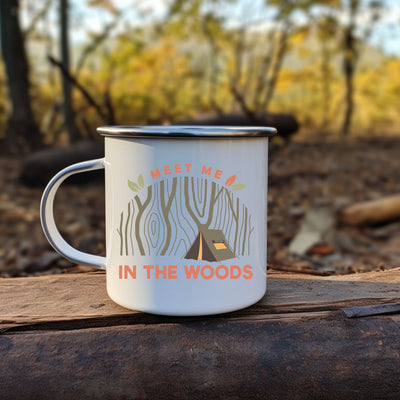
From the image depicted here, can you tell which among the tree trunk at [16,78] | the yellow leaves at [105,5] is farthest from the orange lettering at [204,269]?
the yellow leaves at [105,5]

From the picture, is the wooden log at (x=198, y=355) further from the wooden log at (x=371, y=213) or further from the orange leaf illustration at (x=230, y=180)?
the wooden log at (x=371, y=213)

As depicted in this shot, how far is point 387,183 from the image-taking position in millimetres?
5441

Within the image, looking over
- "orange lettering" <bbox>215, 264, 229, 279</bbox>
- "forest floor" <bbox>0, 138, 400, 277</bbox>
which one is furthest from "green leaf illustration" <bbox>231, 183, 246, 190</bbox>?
"forest floor" <bbox>0, 138, 400, 277</bbox>

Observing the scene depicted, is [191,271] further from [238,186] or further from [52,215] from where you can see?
[52,215]

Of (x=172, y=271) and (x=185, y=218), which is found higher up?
(x=185, y=218)

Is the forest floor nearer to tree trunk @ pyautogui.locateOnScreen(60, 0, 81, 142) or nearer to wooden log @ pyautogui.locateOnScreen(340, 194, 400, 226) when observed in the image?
wooden log @ pyautogui.locateOnScreen(340, 194, 400, 226)

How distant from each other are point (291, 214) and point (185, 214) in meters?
3.29

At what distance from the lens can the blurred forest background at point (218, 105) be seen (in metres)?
3.69

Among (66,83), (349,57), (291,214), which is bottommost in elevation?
(291,214)

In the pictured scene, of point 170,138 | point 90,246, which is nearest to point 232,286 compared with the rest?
point 170,138

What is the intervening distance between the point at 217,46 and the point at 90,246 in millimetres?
9023

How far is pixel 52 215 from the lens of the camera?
1205 millimetres

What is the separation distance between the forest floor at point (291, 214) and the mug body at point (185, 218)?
53 centimetres

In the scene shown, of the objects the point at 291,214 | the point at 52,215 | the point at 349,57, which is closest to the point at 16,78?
the point at 291,214
